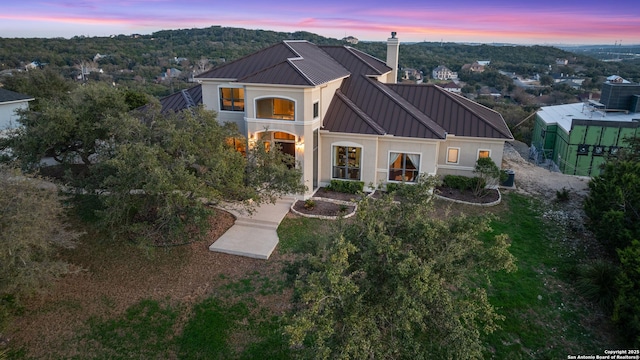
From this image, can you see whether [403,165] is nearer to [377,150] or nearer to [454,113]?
[377,150]

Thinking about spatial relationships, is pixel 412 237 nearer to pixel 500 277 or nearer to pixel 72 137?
pixel 500 277

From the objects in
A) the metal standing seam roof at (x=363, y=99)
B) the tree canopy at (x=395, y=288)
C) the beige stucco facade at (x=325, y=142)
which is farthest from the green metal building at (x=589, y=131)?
the tree canopy at (x=395, y=288)

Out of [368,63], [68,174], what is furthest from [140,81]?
[68,174]

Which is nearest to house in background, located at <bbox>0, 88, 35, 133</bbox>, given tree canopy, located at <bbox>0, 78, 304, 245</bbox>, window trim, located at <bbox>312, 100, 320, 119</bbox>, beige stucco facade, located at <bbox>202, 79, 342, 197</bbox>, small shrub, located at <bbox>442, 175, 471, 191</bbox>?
tree canopy, located at <bbox>0, 78, 304, 245</bbox>

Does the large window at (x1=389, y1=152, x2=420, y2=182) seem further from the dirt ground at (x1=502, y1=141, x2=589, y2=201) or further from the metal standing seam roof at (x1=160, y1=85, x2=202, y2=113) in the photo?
the metal standing seam roof at (x1=160, y1=85, x2=202, y2=113)

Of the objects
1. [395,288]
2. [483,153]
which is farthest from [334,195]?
[395,288]

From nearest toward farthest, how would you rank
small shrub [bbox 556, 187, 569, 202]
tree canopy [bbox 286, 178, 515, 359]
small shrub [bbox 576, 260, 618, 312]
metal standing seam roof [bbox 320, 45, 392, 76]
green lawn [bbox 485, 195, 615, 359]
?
tree canopy [bbox 286, 178, 515, 359] → green lawn [bbox 485, 195, 615, 359] → small shrub [bbox 576, 260, 618, 312] → small shrub [bbox 556, 187, 569, 202] → metal standing seam roof [bbox 320, 45, 392, 76]

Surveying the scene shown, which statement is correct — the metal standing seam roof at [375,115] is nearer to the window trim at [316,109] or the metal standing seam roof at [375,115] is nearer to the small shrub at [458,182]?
the window trim at [316,109]

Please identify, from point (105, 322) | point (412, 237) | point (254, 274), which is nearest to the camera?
point (412, 237)
